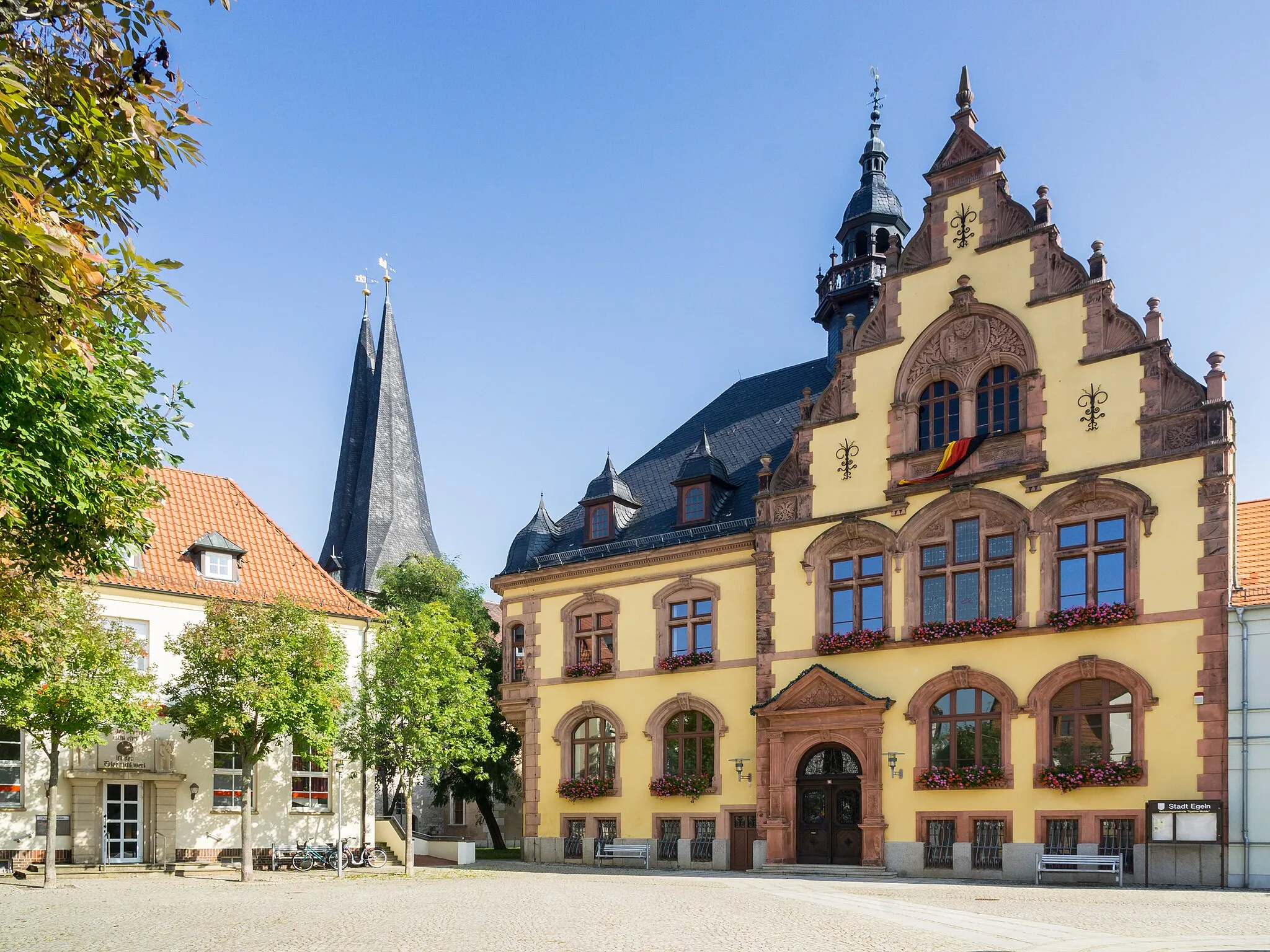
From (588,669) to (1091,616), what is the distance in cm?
A: 1423

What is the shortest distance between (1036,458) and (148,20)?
77.8 ft

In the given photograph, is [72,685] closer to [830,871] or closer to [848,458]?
[830,871]

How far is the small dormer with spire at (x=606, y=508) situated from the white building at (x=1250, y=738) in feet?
55.6

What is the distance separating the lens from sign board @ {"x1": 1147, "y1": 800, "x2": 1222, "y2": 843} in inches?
1011

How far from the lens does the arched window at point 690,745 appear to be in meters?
34.3

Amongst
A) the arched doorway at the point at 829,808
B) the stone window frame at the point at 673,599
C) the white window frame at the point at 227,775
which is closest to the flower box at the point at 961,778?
the arched doorway at the point at 829,808

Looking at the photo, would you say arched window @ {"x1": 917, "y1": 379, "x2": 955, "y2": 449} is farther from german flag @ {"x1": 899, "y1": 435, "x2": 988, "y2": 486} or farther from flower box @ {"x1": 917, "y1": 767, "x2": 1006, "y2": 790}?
flower box @ {"x1": 917, "y1": 767, "x2": 1006, "y2": 790}

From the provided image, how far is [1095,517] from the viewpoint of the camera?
2862 centimetres

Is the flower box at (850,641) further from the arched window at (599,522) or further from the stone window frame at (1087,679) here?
the arched window at (599,522)

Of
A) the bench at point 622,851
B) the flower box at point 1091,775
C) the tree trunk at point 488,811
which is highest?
the flower box at point 1091,775

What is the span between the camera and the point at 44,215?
8.40 meters

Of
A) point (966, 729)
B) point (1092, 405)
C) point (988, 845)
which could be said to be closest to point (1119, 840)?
point (988, 845)

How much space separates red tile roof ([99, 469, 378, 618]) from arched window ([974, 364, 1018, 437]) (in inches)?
695

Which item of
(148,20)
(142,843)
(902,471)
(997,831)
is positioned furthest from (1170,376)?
(142,843)
